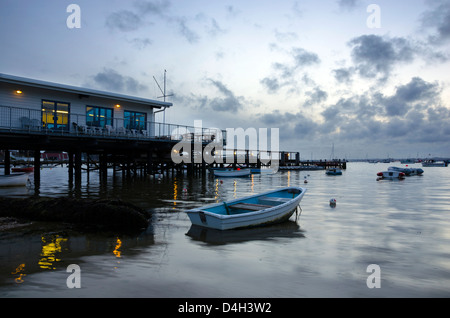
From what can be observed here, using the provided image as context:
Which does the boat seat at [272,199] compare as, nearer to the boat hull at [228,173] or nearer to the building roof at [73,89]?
the building roof at [73,89]

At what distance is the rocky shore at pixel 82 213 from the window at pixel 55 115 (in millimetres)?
12765

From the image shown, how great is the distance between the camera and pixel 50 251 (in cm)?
733

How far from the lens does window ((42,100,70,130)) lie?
22.8 meters

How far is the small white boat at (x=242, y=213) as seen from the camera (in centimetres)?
959

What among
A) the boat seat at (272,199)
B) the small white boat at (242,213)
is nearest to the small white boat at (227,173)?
the small white boat at (242,213)

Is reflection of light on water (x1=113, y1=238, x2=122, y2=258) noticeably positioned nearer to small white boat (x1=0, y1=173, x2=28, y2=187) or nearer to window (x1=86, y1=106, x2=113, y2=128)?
small white boat (x1=0, y1=173, x2=28, y2=187)

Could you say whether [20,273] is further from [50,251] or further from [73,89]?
[73,89]

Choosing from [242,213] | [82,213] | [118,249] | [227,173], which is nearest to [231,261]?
[118,249]

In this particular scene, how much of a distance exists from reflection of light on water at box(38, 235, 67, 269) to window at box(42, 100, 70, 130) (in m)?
16.6

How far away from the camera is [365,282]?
6.01 m

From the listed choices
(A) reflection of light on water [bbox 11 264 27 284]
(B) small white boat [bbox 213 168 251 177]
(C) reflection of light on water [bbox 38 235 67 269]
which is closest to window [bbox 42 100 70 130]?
(C) reflection of light on water [bbox 38 235 67 269]

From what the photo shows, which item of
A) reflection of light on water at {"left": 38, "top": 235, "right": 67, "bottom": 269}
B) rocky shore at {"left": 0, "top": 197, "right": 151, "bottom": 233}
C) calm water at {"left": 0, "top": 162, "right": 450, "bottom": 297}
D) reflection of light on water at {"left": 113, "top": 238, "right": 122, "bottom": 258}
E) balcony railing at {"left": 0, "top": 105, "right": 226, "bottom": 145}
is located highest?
balcony railing at {"left": 0, "top": 105, "right": 226, "bottom": 145}

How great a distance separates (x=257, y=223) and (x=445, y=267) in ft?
16.6
